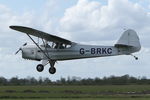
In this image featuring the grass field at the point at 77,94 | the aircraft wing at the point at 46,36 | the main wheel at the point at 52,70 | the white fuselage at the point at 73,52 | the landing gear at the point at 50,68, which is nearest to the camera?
the white fuselage at the point at 73,52

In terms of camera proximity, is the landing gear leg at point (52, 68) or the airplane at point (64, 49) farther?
the landing gear leg at point (52, 68)

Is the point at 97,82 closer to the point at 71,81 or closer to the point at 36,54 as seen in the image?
the point at 71,81

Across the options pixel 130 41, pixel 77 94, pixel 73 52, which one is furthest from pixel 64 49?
pixel 77 94

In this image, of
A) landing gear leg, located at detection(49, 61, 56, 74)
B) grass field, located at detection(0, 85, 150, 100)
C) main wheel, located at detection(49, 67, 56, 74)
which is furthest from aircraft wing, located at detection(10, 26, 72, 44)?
grass field, located at detection(0, 85, 150, 100)

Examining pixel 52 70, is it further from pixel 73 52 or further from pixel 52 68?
pixel 73 52

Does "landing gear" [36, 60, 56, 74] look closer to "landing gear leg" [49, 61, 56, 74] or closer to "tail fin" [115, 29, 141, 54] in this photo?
"landing gear leg" [49, 61, 56, 74]

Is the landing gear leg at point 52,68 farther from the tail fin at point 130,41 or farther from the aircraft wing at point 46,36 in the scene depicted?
the tail fin at point 130,41

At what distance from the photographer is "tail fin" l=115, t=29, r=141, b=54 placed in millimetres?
43344

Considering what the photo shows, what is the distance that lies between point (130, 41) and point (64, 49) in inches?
235

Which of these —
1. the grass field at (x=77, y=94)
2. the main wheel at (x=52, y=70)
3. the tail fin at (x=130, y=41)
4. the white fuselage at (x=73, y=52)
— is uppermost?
the tail fin at (x=130, y=41)

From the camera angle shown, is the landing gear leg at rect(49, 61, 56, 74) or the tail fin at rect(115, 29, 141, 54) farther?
the landing gear leg at rect(49, 61, 56, 74)

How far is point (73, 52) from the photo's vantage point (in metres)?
44.5

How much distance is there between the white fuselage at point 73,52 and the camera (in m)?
43.5

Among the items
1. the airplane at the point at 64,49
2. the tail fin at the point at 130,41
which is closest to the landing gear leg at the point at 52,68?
the airplane at the point at 64,49
